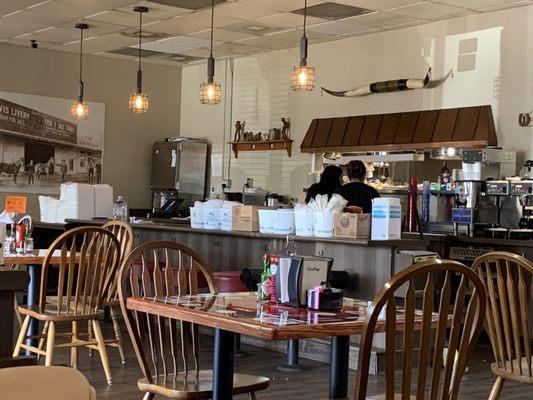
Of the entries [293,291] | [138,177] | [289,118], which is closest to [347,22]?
[289,118]

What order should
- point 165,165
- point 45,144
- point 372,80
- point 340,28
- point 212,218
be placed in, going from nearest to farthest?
point 212,218, point 340,28, point 372,80, point 45,144, point 165,165

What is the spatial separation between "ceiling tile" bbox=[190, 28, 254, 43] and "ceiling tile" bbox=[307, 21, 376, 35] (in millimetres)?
894

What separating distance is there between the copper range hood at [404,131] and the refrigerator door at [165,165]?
2387 millimetres

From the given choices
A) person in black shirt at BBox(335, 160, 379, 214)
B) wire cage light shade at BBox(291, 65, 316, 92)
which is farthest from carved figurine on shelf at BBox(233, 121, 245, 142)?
person in black shirt at BBox(335, 160, 379, 214)

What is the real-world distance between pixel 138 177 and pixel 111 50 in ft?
6.34

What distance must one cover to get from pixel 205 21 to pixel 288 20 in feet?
3.01

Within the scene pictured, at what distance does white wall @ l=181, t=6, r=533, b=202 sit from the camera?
28.6 feet

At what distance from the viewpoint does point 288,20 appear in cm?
952

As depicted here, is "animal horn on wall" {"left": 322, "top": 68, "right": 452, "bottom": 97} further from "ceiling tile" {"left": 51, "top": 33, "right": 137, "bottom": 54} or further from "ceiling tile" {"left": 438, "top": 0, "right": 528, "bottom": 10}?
"ceiling tile" {"left": 51, "top": 33, "right": 137, "bottom": 54}

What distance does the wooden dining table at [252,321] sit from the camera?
2904 millimetres

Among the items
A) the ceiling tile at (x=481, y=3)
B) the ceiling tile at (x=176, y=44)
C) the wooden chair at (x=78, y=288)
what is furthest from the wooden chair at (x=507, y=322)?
the ceiling tile at (x=176, y=44)

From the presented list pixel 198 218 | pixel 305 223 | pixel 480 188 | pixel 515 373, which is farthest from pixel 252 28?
pixel 515 373

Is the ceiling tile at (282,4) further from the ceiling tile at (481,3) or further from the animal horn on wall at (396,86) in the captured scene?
the animal horn on wall at (396,86)

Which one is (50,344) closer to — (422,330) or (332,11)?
(422,330)
